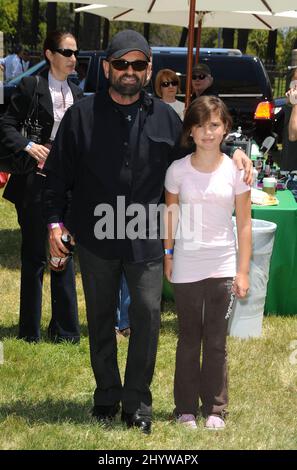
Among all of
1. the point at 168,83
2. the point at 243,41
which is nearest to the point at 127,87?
the point at 168,83

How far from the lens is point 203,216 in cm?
429

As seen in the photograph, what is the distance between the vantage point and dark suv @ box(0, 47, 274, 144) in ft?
46.3

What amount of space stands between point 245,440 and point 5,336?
8.26 feet

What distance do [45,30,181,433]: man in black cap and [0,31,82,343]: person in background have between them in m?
1.37

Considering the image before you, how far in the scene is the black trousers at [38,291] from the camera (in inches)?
233

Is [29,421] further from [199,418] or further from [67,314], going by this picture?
[67,314]

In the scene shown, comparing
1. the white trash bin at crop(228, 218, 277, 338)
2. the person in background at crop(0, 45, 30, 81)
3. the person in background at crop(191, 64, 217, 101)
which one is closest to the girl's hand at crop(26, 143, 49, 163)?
the white trash bin at crop(228, 218, 277, 338)

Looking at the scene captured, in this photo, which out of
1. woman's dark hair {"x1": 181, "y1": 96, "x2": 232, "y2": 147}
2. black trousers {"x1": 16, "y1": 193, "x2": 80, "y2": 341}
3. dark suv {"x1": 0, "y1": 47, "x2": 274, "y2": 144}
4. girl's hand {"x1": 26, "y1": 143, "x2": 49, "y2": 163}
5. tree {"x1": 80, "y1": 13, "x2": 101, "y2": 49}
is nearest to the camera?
woman's dark hair {"x1": 181, "y1": 96, "x2": 232, "y2": 147}

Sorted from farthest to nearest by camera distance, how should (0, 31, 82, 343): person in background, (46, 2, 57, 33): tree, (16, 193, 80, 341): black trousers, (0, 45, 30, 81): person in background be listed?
(46, 2, 57, 33): tree
(0, 45, 30, 81): person in background
(16, 193, 80, 341): black trousers
(0, 31, 82, 343): person in background

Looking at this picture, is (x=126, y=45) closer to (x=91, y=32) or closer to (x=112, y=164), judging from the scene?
(x=112, y=164)

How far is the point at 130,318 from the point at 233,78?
35.7 feet

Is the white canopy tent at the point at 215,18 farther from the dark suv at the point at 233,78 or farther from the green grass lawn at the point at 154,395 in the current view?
the green grass lawn at the point at 154,395

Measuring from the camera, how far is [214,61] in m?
14.5

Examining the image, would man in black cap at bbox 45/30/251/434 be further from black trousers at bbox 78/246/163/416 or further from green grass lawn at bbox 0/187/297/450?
green grass lawn at bbox 0/187/297/450
